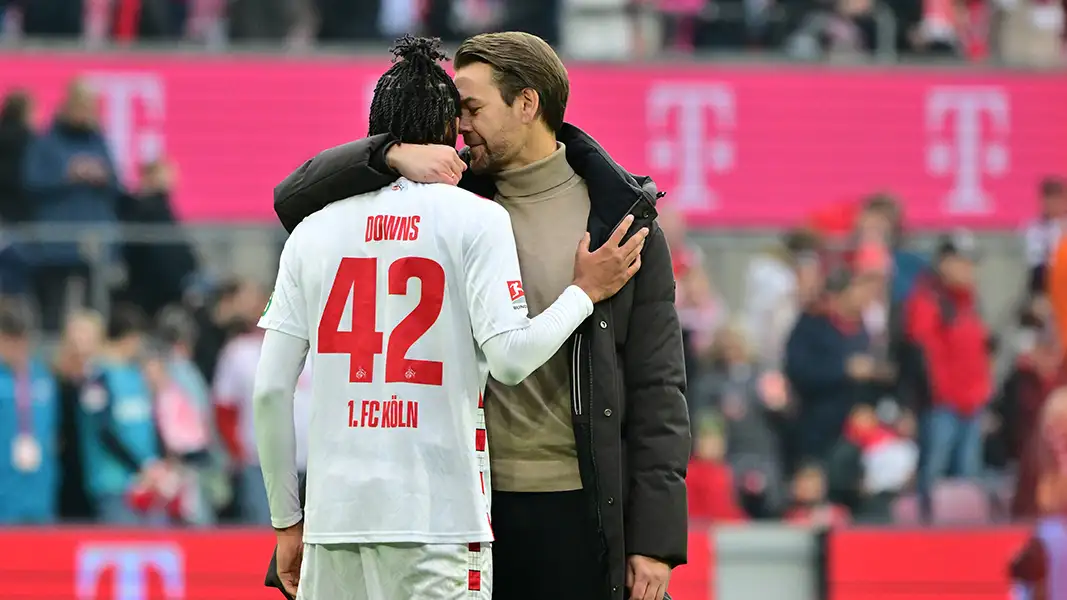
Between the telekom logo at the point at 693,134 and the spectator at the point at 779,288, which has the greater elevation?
the telekom logo at the point at 693,134

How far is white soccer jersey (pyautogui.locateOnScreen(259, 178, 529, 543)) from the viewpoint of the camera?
4141 mm

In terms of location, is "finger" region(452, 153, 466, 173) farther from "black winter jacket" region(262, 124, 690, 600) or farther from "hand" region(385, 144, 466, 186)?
"black winter jacket" region(262, 124, 690, 600)

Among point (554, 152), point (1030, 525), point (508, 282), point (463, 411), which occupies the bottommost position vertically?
point (1030, 525)

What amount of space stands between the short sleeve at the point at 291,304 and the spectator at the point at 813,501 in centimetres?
684

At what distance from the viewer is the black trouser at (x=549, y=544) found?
4.49 meters

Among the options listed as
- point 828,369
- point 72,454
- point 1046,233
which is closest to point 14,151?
point 72,454

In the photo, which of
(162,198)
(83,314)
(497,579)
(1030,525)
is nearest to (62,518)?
(83,314)

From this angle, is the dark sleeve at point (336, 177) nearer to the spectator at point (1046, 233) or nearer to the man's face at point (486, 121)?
the man's face at point (486, 121)

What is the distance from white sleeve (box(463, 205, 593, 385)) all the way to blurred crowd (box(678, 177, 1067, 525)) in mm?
6376

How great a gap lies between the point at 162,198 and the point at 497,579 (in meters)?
7.86

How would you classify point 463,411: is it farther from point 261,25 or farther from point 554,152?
point 261,25

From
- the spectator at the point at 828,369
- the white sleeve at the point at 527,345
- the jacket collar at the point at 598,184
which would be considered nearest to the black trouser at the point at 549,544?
the white sleeve at the point at 527,345

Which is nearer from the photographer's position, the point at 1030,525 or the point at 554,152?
the point at 554,152

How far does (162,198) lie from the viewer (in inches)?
469
